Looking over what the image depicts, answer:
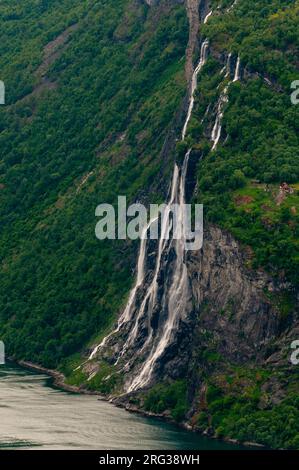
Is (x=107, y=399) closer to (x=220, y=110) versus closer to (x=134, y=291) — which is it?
(x=134, y=291)

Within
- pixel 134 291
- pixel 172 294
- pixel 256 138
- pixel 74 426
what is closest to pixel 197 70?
pixel 256 138

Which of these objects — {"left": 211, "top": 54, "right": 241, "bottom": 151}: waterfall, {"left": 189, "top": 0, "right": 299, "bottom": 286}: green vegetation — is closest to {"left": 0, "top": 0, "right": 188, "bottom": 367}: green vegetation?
{"left": 211, "top": 54, "right": 241, "bottom": 151}: waterfall

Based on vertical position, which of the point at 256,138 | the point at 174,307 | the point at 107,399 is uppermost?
the point at 256,138

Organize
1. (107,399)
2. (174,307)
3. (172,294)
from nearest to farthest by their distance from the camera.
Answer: (107,399) < (174,307) < (172,294)

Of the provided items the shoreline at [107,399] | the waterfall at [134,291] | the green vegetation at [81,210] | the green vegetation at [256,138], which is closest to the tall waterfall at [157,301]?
the waterfall at [134,291]

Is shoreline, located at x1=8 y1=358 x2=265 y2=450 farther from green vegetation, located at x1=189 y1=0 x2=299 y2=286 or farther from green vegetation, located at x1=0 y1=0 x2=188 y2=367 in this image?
green vegetation, located at x1=189 y1=0 x2=299 y2=286

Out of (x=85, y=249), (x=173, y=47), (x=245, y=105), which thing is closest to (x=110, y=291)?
(x=85, y=249)
